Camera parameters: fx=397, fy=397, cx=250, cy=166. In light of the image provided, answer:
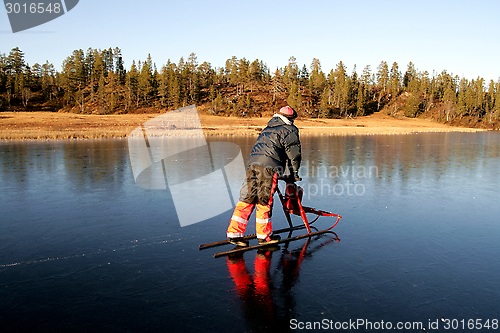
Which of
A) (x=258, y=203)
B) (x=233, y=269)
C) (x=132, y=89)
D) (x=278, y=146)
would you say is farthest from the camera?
(x=132, y=89)

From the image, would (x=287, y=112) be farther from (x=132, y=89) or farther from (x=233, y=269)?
(x=132, y=89)

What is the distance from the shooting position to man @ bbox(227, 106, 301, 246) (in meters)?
6.35

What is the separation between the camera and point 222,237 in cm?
696

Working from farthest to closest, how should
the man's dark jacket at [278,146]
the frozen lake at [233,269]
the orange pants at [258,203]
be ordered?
1. the man's dark jacket at [278,146]
2. the orange pants at [258,203]
3. the frozen lake at [233,269]

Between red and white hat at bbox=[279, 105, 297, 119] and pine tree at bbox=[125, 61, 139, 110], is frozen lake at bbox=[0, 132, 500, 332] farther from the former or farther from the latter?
pine tree at bbox=[125, 61, 139, 110]

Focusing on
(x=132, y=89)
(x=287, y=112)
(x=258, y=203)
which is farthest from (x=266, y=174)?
(x=132, y=89)

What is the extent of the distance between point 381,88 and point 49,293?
5334 inches

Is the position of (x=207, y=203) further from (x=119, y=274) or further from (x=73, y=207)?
(x=119, y=274)

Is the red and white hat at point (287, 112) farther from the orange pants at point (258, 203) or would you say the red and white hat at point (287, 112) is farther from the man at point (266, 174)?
the orange pants at point (258, 203)

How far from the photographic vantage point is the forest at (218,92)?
93312 millimetres

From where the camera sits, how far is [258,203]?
6.40 m

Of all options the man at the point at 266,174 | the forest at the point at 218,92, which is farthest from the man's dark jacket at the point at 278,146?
the forest at the point at 218,92

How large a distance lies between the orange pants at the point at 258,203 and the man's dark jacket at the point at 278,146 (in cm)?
17

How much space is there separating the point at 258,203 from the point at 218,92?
10036 cm
